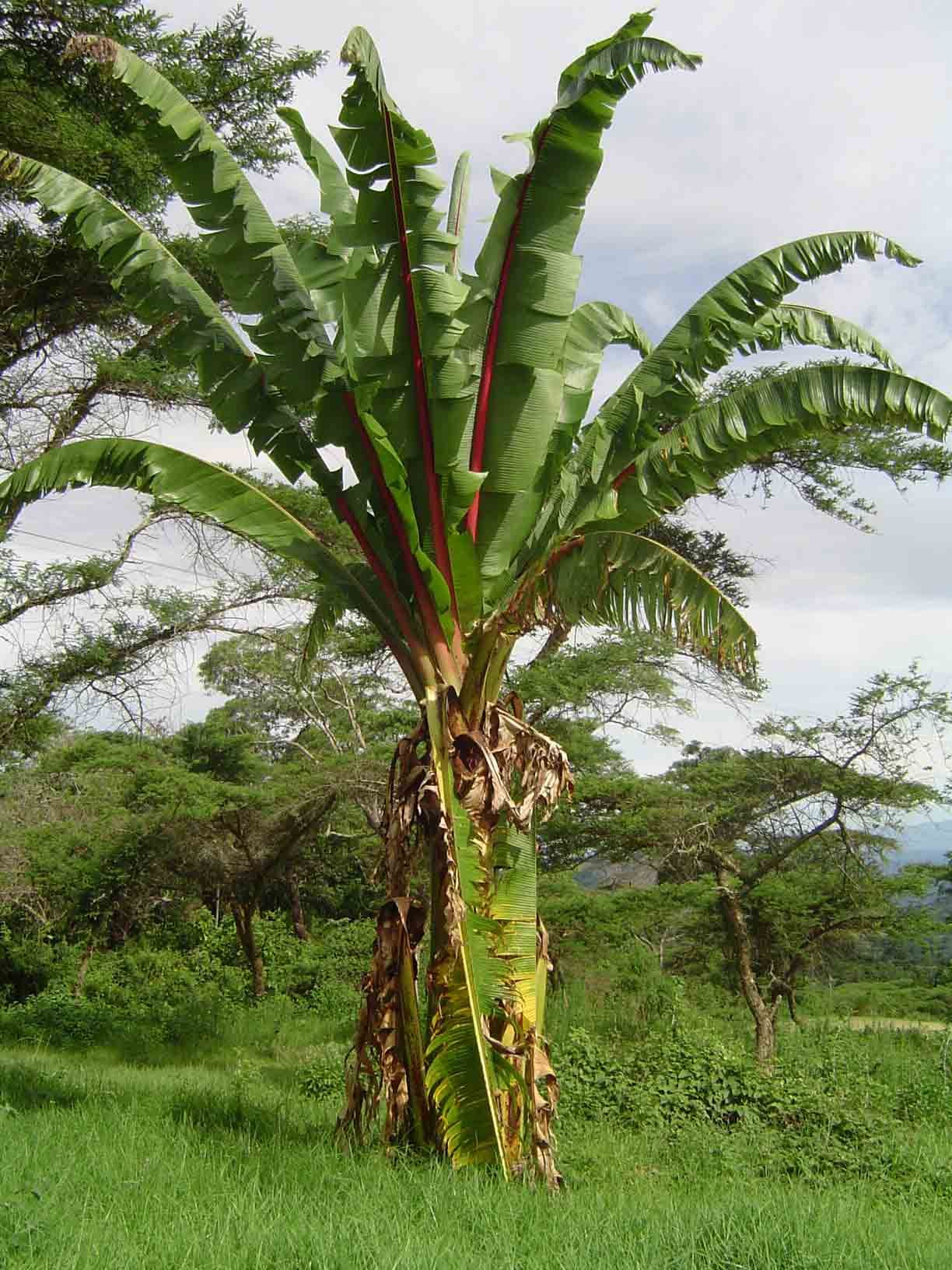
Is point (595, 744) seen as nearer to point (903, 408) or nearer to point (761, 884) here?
point (761, 884)

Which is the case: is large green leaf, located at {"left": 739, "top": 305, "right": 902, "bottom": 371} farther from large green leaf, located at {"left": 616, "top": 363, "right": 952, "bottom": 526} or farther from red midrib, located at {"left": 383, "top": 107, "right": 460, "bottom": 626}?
red midrib, located at {"left": 383, "top": 107, "right": 460, "bottom": 626}

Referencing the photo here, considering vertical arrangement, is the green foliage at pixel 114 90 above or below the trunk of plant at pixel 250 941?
above

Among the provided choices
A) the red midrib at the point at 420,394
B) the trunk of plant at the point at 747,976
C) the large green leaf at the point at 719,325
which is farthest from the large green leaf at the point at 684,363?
the trunk of plant at the point at 747,976

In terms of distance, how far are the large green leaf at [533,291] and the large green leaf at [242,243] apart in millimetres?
973

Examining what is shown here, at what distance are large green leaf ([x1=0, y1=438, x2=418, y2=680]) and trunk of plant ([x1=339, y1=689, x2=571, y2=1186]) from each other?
99 cm

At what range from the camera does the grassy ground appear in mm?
4273

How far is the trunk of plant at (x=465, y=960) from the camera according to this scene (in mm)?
5738

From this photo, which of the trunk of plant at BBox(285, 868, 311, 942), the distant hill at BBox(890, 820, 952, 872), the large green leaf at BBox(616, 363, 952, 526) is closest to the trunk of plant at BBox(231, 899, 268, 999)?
the trunk of plant at BBox(285, 868, 311, 942)

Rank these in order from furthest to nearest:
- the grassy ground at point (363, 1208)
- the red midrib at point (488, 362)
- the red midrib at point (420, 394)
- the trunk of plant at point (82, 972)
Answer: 1. the trunk of plant at point (82, 972)
2. the red midrib at point (488, 362)
3. the red midrib at point (420, 394)
4. the grassy ground at point (363, 1208)

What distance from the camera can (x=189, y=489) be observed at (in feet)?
22.6

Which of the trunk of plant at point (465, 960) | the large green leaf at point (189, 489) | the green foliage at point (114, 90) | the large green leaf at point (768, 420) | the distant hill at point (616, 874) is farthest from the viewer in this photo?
the distant hill at point (616, 874)

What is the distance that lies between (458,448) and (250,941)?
44.5 ft

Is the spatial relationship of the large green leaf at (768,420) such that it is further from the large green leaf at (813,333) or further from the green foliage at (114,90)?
the green foliage at (114,90)

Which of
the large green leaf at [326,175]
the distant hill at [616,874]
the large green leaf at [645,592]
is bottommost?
the distant hill at [616,874]
